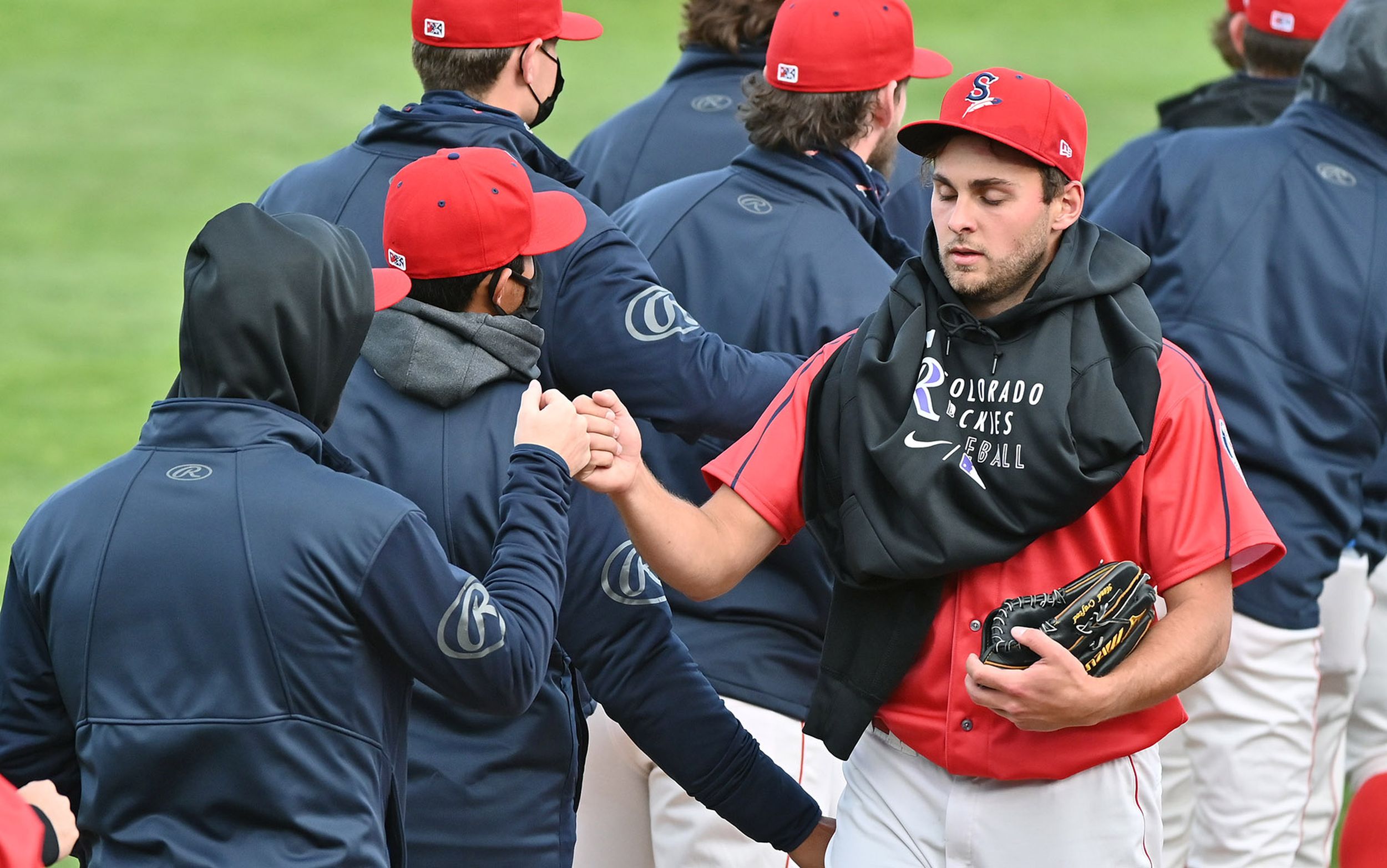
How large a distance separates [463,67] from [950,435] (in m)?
1.72

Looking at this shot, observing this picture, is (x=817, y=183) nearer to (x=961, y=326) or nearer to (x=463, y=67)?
(x=463, y=67)

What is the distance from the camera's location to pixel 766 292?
392cm

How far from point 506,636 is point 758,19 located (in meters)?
3.11

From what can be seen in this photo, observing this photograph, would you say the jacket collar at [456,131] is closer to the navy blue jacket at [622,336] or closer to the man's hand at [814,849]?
the navy blue jacket at [622,336]

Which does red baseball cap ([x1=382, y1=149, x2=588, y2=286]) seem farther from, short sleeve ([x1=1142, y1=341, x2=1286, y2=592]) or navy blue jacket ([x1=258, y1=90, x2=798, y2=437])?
short sleeve ([x1=1142, y1=341, x2=1286, y2=592])

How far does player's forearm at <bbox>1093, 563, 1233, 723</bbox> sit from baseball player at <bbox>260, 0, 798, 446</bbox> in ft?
3.35

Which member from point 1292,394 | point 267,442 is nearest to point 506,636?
point 267,442

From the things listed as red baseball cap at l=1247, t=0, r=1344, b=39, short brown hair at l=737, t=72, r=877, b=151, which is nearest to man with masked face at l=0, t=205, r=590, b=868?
short brown hair at l=737, t=72, r=877, b=151

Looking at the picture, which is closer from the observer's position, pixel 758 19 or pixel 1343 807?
pixel 758 19

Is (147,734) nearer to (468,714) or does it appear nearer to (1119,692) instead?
(468,714)

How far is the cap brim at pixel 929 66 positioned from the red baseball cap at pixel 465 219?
4.81 feet

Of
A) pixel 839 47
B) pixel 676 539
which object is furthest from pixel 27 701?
pixel 839 47

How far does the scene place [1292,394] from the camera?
454 centimetres

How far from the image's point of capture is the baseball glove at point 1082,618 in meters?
2.78
